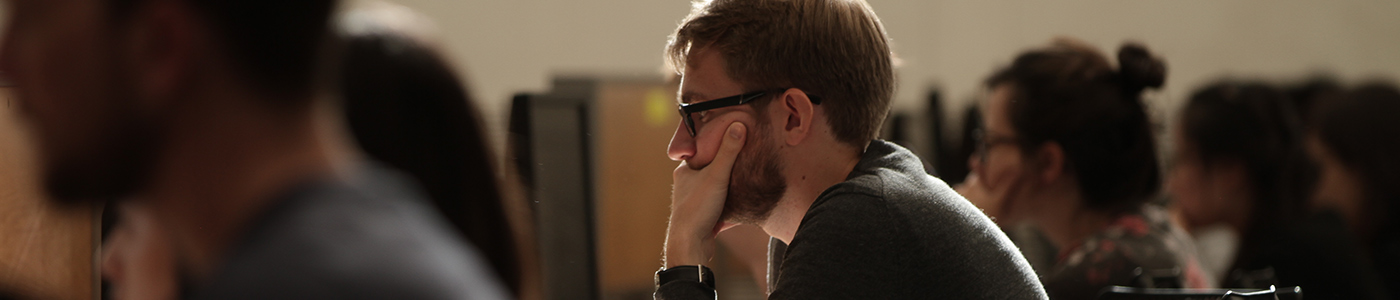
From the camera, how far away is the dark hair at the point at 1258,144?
116 inches

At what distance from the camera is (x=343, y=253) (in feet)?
2.12

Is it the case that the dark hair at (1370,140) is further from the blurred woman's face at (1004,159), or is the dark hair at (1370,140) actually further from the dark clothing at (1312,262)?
the blurred woman's face at (1004,159)

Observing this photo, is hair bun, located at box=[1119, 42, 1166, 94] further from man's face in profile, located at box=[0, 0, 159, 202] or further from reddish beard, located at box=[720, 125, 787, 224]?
man's face in profile, located at box=[0, 0, 159, 202]

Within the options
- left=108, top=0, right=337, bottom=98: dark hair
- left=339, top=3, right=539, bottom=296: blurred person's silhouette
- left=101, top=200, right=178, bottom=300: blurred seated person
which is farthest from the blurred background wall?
left=108, top=0, right=337, bottom=98: dark hair

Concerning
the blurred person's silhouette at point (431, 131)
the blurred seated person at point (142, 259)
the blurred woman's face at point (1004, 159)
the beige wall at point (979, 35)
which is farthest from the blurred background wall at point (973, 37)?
the blurred seated person at point (142, 259)

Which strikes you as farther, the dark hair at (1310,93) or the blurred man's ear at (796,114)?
the dark hair at (1310,93)

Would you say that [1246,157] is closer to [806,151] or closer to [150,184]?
[806,151]

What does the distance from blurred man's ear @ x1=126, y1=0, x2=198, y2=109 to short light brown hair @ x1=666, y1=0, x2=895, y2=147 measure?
89 centimetres

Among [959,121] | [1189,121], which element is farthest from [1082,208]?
[959,121]

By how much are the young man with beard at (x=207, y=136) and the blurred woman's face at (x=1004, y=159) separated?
6.76 feet

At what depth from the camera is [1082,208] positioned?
2.50 metres

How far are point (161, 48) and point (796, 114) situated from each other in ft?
3.08

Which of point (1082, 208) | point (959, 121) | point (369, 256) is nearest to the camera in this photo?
point (369, 256)

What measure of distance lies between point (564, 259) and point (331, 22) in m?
1.26
